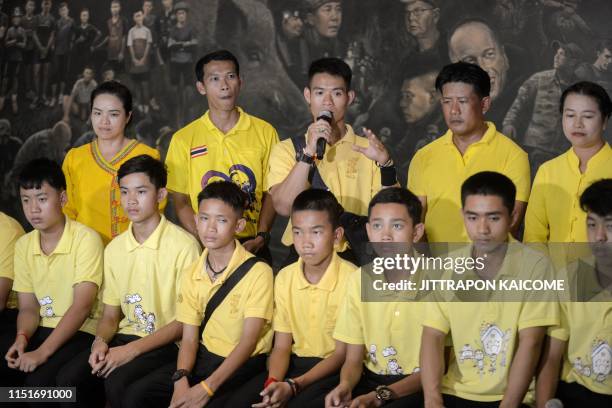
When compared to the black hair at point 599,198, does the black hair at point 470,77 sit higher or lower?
higher

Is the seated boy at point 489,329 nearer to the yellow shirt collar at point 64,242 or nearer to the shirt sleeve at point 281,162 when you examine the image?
the shirt sleeve at point 281,162

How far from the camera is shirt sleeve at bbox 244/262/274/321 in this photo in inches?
144

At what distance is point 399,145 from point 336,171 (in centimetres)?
266

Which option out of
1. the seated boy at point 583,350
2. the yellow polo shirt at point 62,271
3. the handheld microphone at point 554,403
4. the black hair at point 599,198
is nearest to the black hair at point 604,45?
the black hair at point 599,198

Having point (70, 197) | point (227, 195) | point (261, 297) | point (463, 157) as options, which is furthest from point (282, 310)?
point (70, 197)

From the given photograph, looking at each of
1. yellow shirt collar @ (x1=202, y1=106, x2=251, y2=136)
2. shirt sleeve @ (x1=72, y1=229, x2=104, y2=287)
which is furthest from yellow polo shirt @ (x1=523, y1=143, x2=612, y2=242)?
shirt sleeve @ (x1=72, y1=229, x2=104, y2=287)

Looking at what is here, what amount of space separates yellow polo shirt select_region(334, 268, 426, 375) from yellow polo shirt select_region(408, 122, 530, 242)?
59 centimetres

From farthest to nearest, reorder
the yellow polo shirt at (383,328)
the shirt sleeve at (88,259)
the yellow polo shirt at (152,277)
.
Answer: the shirt sleeve at (88,259)
the yellow polo shirt at (152,277)
the yellow polo shirt at (383,328)

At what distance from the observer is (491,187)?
3375mm

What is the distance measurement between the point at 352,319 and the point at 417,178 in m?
0.90

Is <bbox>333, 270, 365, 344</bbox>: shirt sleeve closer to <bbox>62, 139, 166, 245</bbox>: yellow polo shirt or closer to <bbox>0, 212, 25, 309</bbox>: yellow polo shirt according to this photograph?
<bbox>62, 139, 166, 245</bbox>: yellow polo shirt

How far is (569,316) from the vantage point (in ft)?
10.8

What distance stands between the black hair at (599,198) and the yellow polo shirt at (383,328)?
730 mm

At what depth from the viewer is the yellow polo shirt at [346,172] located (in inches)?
156
